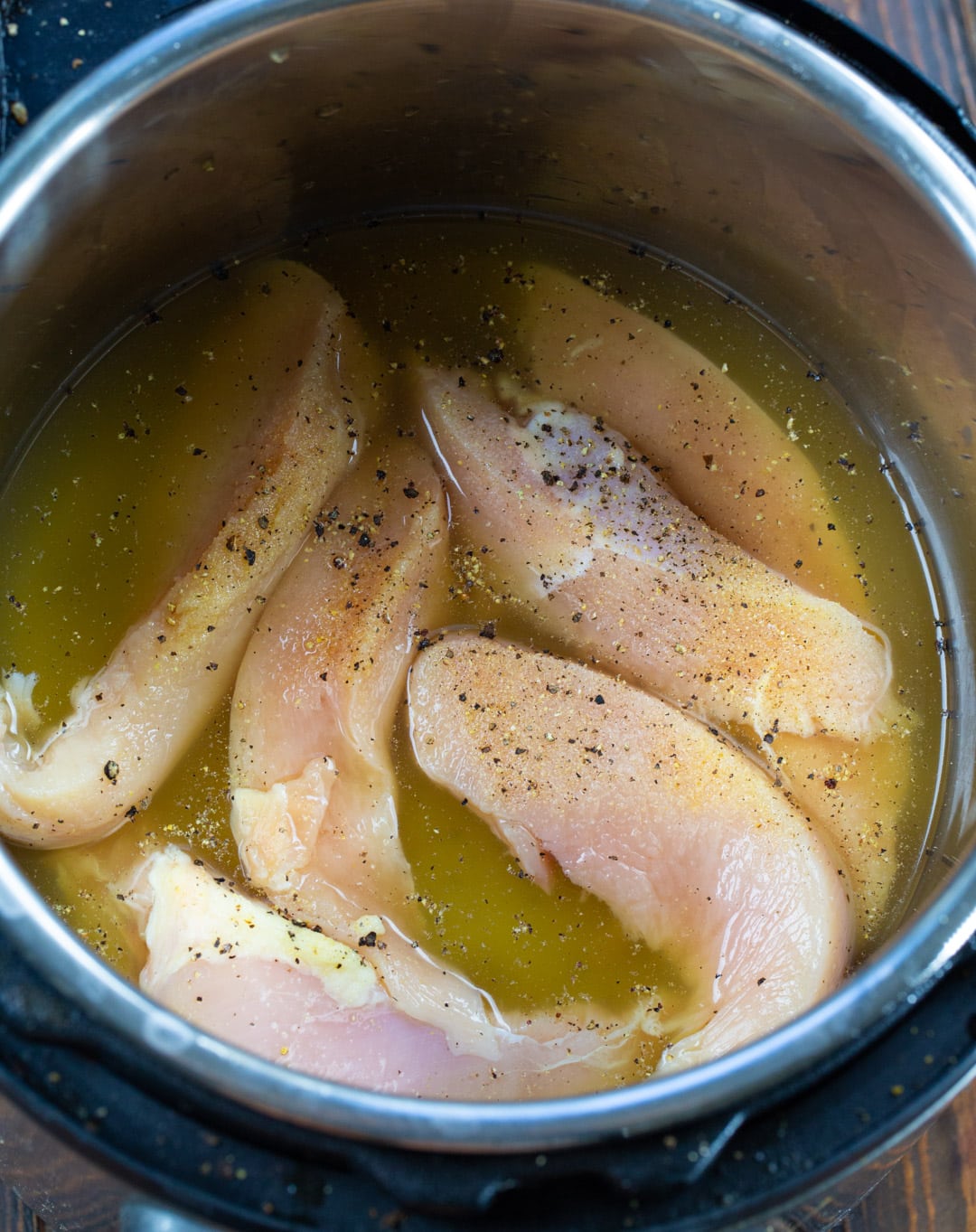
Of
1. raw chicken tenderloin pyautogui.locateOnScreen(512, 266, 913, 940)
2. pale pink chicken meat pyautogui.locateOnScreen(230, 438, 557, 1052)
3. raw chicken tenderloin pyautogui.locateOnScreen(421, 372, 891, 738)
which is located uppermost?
raw chicken tenderloin pyautogui.locateOnScreen(512, 266, 913, 940)

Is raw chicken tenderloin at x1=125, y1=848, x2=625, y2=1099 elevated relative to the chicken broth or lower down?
lower down

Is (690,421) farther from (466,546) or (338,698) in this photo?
(338,698)

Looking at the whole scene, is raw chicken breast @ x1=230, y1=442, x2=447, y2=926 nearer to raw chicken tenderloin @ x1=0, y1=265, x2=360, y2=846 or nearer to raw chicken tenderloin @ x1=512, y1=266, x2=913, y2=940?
raw chicken tenderloin @ x1=0, y1=265, x2=360, y2=846

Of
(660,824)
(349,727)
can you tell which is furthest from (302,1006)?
(660,824)

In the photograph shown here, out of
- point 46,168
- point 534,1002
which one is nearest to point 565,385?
point 46,168

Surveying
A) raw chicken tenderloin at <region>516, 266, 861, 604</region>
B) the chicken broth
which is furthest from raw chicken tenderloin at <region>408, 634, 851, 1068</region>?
raw chicken tenderloin at <region>516, 266, 861, 604</region>

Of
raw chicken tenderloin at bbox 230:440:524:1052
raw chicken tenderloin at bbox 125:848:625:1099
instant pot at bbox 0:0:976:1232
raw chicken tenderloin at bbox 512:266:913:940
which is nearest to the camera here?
instant pot at bbox 0:0:976:1232

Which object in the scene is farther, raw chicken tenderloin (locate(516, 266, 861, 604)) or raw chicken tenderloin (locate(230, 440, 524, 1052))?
raw chicken tenderloin (locate(516, 266, 861, 604))
